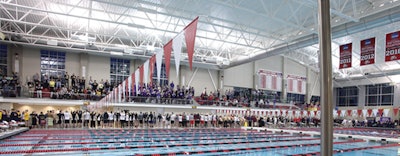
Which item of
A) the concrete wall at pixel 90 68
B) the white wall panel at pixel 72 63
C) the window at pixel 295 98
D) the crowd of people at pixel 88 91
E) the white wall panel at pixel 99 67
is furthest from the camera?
the window at pixel 295 98

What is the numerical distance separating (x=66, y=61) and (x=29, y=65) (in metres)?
2.84

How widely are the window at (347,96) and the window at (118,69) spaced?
29.6 metres

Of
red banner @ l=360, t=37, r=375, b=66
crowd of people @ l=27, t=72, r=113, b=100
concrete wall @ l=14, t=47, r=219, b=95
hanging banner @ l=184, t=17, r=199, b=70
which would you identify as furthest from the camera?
concrete wall @ l=14, t=47, r=219, b=95

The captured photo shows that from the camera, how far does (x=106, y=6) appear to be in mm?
17625

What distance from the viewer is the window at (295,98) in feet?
123

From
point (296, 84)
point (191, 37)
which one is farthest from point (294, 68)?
point (191, 37)

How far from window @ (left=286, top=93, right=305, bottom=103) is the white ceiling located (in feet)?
34.2

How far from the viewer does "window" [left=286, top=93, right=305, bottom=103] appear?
37.4 metres

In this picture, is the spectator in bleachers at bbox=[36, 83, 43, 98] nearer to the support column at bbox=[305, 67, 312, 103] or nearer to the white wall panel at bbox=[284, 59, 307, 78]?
the white wall panel at bbox=[284, 59, 307, 78]

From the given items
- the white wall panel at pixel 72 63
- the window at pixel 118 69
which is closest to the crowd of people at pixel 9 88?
the white wall panel at pixel 72 63

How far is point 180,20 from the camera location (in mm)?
20328

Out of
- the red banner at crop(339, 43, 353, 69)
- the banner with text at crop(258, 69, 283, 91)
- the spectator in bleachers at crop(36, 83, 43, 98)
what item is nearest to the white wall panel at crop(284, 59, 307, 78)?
the banner with text at crop(258, 69, 283, 91)

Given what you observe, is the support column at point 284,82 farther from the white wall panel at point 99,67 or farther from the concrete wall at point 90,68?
the white wall panel at point 99,67

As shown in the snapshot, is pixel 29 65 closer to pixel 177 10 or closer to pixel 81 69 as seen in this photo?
pixel 81 69
